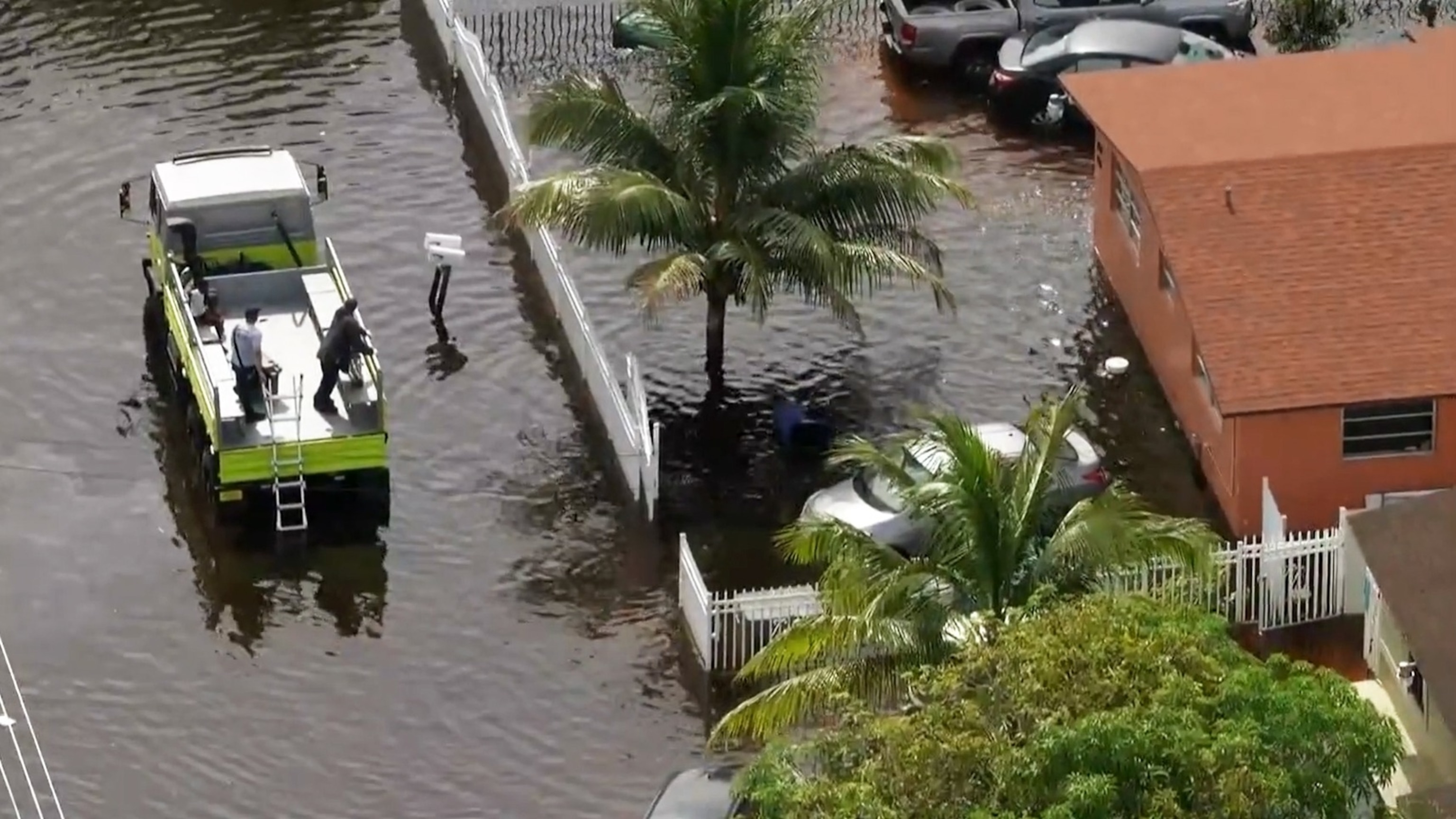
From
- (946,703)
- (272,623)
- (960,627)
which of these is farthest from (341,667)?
(946,703)

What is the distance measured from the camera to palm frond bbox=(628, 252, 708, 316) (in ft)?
108

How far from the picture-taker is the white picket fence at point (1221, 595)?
29797mm

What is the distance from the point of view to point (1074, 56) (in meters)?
42.8

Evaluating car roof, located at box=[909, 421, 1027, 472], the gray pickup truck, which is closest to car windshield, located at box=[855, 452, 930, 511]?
car roof, located at box=[909, 421, 1027, 472]

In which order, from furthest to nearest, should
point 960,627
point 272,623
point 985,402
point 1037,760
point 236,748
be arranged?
point 985,402, point 272,623, point 236,748, point 960,627, point 1037,760

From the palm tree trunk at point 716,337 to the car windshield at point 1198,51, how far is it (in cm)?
1028

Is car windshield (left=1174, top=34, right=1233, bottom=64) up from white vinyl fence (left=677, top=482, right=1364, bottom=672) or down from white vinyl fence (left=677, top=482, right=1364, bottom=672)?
up

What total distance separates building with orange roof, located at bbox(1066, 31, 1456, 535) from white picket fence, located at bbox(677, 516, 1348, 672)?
3.86ft

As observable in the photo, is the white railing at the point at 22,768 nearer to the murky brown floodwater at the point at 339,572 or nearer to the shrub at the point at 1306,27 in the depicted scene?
the murky brown floodwater at the point at 339,572

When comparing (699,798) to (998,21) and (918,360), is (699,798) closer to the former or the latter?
(918,360)

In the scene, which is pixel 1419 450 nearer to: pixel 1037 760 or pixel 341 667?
pixel 341 667

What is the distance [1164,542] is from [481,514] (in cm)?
1029

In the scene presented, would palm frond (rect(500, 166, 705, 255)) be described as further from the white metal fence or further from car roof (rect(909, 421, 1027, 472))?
car roof (rect(909, 421, 1027, 472))

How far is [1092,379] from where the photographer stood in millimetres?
36094
